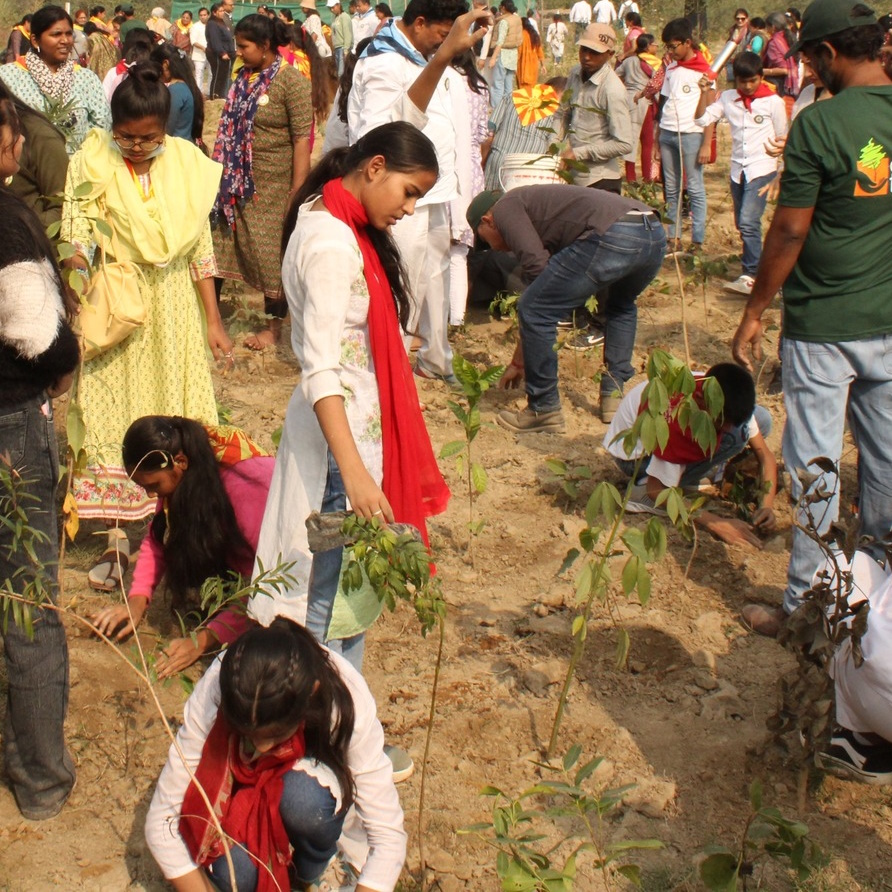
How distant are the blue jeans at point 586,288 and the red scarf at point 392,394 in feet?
7.13

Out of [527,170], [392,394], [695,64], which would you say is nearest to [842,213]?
[392,394]

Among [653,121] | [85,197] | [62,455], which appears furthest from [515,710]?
[653,121]

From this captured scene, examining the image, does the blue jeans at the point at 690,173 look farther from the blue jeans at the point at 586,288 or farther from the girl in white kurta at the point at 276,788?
the girl in white kurta at the point at 276,788

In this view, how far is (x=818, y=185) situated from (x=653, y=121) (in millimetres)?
6875

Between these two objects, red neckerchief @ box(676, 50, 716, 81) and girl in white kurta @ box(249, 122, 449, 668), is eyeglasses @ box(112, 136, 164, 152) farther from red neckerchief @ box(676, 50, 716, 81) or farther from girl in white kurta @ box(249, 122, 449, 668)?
red neckerchief @ box(676, 50, 716, 81)

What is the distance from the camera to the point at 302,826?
230cm

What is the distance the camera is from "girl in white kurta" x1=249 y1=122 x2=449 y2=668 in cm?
233

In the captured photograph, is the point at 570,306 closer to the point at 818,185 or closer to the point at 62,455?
the point at 818,185

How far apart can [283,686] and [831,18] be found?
219 cm

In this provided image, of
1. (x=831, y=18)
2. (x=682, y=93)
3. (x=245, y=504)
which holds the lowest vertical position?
(x=245, y=504)

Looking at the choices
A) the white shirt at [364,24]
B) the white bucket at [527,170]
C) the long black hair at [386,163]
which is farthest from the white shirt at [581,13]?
the long black hair at [386,163]

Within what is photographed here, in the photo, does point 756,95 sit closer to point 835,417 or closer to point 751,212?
point 751,212

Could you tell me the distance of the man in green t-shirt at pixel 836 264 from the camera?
298cm

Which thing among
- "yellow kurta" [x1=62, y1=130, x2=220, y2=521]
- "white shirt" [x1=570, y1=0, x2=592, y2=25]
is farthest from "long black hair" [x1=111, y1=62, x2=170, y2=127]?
"white shirt" [x1=570, y1=0, x2=592, y2=25]
